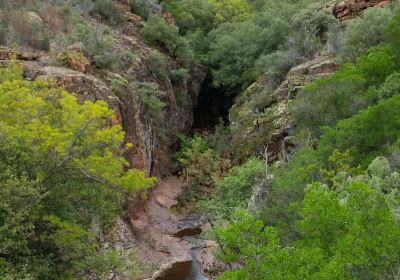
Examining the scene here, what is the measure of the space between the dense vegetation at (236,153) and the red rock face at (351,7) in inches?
59.4

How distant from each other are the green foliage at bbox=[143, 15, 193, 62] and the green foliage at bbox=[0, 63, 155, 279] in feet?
104

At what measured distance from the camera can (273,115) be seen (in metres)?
37.5

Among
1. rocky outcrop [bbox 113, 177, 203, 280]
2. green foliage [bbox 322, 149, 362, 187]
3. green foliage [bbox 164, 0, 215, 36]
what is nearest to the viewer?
green foliage [bbox 322, 149, 362, 187]

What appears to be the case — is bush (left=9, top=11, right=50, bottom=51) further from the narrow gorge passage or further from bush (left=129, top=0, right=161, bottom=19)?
bush (left=129, top=0, right=161, bottom=19)

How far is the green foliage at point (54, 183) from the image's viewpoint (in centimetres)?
1631

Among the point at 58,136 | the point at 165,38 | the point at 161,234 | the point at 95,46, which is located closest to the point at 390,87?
the point at 58,136

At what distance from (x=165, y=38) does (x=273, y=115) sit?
18.6 m

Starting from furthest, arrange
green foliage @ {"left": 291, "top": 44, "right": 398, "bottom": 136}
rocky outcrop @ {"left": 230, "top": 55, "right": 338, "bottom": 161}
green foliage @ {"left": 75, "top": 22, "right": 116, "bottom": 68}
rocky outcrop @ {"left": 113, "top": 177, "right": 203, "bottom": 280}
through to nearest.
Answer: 1. rocky outcrop @ {"left": 230, "top": 55, "right": 338, "bottom": 161}
2. green foliage @ {"left": 75, "top": 22, "right": 116, "bottom": 68}
3. rocky outcrop @ {"left": 113, "top": 177, "right": 203, "bottom": 280}
4. green foliage @ {"left": 291, "top": 44, "right": 398, "bottom": 136}

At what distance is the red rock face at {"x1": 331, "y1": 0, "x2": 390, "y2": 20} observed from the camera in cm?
4388

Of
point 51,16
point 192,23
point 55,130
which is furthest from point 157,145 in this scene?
point 55,130

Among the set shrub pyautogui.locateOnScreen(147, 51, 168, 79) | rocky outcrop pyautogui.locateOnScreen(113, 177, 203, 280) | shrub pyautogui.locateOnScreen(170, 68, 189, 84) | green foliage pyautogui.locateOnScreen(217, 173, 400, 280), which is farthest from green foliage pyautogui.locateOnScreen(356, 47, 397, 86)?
shrub pyautogui.locateOnScreen(170, 68, 189, 84)

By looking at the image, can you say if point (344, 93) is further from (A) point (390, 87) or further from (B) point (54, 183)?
(B) point (54, 183)

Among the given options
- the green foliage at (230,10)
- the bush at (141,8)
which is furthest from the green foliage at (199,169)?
the green foliage at (230,10)

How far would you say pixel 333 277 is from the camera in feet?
33.8
